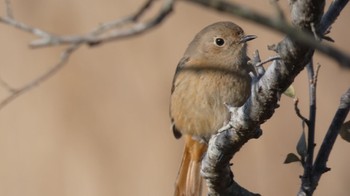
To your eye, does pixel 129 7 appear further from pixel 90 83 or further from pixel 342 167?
pixel 342 167

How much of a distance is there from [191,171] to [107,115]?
1736mm

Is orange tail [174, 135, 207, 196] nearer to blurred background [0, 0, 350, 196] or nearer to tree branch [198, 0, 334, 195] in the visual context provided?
tree branch [198, 0, 334, 195]

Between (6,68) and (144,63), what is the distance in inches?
37.0

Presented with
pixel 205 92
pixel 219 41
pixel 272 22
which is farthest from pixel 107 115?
pixel 272 22

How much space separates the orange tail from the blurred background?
4.44ft

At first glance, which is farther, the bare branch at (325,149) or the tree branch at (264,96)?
the bare branch at (325,149)

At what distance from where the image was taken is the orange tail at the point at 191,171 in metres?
4.23

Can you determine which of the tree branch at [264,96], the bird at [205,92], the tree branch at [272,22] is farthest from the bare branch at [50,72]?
the bird at [205,92]

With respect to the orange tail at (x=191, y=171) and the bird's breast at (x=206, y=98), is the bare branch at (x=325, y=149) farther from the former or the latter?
the orange tail at (x=191, y=171)

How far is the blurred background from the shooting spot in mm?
5621

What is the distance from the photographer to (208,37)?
4598 millimetres

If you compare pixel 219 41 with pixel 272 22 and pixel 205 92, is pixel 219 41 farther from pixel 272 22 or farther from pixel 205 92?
pixel 272 22

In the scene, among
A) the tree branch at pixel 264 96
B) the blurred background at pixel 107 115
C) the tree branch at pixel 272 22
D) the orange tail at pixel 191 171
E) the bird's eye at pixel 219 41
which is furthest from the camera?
the blurred background at pixel 107 115

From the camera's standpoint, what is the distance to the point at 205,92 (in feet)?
13.6
